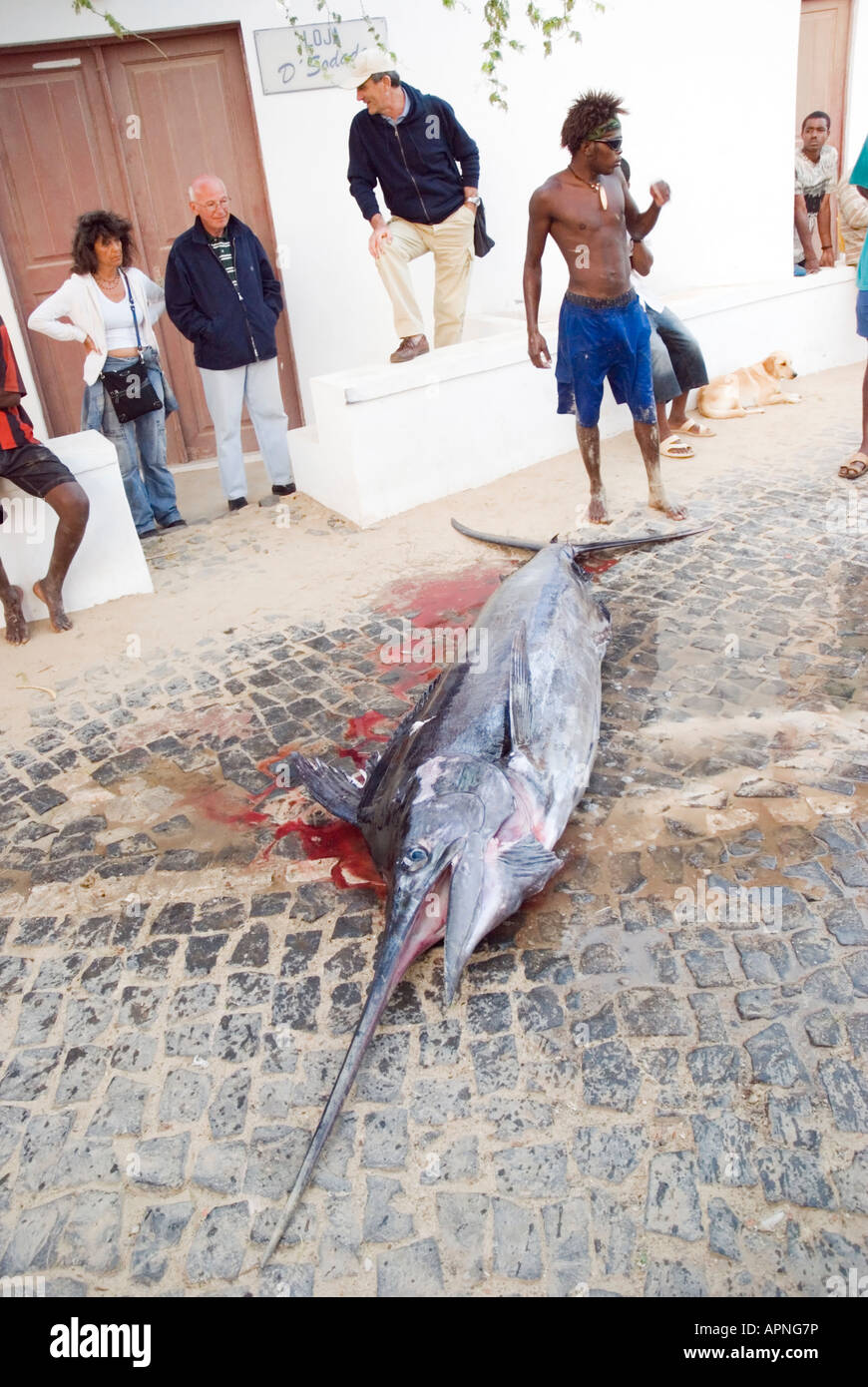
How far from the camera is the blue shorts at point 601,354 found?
5551 millimetres

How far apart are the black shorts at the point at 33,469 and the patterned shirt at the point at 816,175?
7904mm

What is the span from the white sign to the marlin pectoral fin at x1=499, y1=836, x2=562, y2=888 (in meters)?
6.80

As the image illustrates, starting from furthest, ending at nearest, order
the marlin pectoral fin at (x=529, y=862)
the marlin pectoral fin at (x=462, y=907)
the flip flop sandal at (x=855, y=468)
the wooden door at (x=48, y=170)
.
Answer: the wooden door at (x=48, y=170) < the flip flop sandal at (x=855, y=468) < the marlin pectoral fin at (x=529, y=862) < the marlin pectoral fin at (x=462, y=907)

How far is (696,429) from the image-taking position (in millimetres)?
7699

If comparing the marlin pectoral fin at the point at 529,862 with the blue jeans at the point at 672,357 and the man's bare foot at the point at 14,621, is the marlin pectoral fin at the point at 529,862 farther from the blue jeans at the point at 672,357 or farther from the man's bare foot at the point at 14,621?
the blue jeans at the point at 672,357

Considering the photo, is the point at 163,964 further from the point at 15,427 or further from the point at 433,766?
the point at 15,427

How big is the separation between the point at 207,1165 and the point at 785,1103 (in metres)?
1.46

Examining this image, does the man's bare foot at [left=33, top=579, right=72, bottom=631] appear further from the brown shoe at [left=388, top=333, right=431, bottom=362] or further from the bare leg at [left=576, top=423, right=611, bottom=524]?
the bare leg at [left=576, top=423, right=611, bottom=524]

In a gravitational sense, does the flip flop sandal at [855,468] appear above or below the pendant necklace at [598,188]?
below

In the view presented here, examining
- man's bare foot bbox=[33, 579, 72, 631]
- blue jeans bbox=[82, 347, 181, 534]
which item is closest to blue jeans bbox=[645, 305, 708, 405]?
blue jeans bbox=[82, 347, 181, 534]

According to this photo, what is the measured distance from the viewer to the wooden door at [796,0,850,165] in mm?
10047

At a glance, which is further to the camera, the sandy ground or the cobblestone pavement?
the sandy ground

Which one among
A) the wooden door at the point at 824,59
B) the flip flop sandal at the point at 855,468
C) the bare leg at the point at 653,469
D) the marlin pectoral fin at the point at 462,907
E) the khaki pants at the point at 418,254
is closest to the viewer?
the marlin pectoral fin at the point at 462,907

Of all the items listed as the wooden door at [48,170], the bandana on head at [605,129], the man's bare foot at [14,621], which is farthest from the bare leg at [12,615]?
the bandana on head at [605,129]
